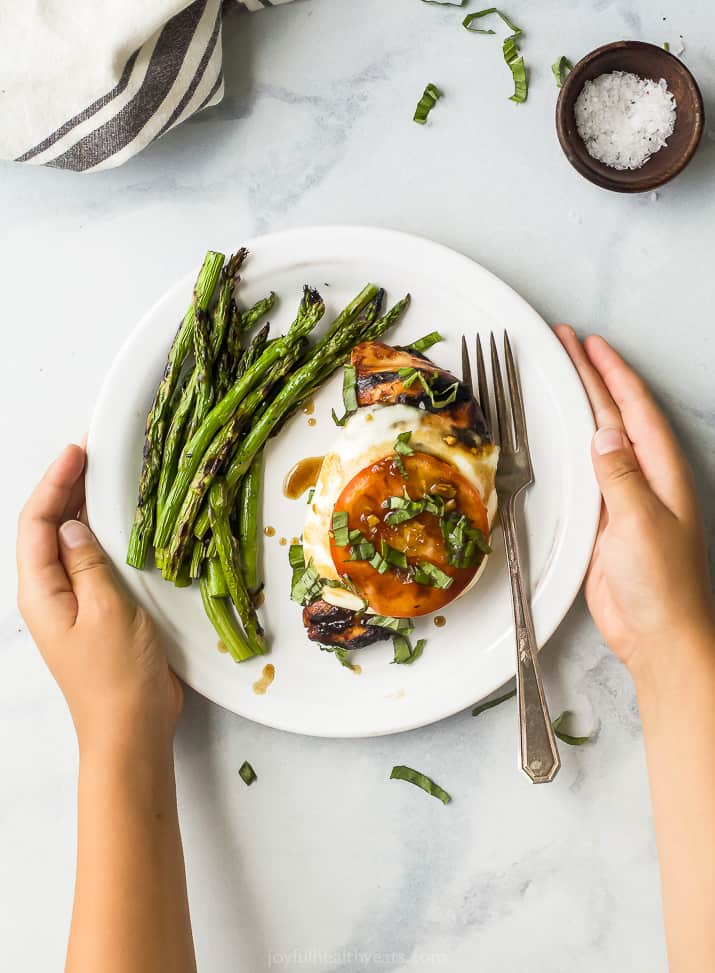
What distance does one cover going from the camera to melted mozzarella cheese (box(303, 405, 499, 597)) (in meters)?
3.02

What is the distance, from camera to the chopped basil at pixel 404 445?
296cm

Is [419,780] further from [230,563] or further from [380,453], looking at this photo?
[380,453]

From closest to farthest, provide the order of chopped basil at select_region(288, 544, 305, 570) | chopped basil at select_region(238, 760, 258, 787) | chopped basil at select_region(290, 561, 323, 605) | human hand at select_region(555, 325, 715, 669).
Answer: human hand at select_region(555, 325, 715, 669) → chopped basil at select_region(290, 561, 323, 605) → chopped basil at select_region(288, 544, 305, 570) → chopped basil at select_region(238, 760, 258, 787)

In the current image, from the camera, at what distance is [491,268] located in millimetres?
3502

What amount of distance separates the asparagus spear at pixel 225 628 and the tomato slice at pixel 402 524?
1.95ft

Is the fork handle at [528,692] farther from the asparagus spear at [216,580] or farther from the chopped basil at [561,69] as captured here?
the chopped basil at [561,69]

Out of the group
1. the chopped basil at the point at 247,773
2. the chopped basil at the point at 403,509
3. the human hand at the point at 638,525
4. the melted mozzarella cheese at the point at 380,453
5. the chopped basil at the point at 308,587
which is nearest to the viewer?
the chopped basil at the point at 403,509

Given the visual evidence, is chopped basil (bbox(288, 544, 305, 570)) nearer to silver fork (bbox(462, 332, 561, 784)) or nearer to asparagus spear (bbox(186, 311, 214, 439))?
asparagus spear (bbox(186, 311, 214, 439))

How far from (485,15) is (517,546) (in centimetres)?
213

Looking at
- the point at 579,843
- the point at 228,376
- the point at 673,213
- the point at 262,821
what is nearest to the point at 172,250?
the point at 228,376

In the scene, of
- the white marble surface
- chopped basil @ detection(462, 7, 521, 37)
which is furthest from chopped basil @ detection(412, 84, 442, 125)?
chopped basil @ detection(462, 7, 521, 37)

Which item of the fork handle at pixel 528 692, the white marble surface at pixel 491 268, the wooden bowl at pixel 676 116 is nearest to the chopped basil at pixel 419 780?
the white marble surface at pixel 491 268

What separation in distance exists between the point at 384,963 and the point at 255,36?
12.4ft

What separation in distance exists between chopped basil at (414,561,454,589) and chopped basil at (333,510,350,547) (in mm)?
269
